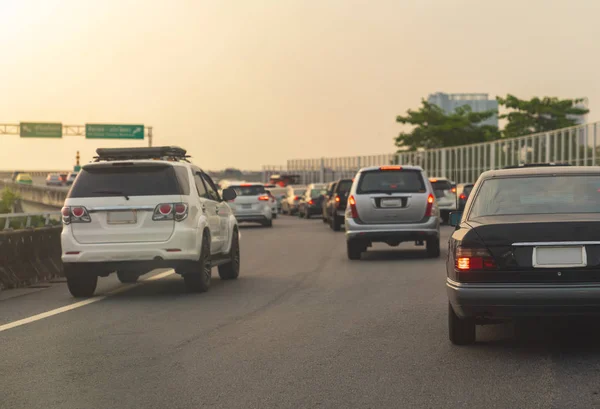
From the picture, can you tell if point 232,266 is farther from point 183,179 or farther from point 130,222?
point 130,222

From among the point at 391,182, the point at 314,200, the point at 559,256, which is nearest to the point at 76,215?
the point at 559,256

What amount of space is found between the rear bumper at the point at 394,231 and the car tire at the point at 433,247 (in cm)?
20

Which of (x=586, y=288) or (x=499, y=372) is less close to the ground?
(x=586, y=288)

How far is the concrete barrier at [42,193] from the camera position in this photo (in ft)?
200

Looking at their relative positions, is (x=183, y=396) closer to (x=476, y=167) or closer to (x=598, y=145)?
(x=598, y=145)

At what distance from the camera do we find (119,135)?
292 ft

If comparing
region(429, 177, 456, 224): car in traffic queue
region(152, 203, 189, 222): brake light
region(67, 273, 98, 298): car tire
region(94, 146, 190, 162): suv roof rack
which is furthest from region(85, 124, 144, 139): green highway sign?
region(152, 203, 189, 222): brake light

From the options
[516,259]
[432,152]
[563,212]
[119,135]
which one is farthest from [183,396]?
[432,152]

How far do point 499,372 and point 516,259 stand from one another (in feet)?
3.05

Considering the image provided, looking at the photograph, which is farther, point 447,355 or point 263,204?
point 263,204

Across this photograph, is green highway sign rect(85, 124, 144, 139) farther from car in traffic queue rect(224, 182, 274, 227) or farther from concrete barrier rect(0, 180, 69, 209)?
car in traffic queue rect(224, 182, 274, 227)

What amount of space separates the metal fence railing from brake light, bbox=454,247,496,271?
46851 mm

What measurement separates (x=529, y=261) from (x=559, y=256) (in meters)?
0.23

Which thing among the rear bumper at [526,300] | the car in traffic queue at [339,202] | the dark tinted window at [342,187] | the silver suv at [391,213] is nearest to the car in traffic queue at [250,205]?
the car in traffic queue at [339,202]
